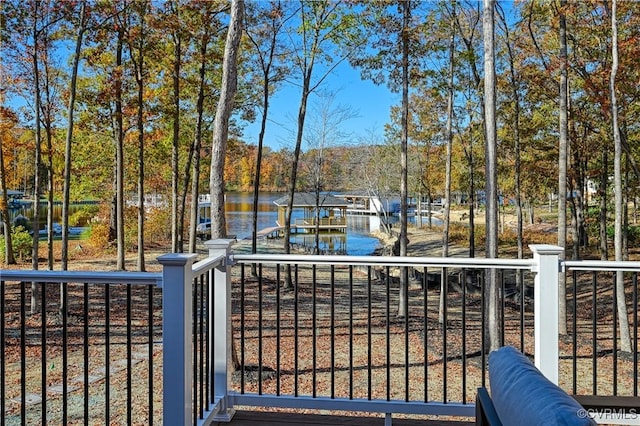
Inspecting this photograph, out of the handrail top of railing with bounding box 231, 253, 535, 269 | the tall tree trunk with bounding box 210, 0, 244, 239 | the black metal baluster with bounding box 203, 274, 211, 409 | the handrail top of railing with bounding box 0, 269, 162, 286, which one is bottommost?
the black metal baluster with bounding box 203, 274, 211, 409

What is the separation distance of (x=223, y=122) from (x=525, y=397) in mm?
4554

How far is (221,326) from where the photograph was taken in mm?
2605

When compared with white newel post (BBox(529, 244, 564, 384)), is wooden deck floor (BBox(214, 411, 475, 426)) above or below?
below

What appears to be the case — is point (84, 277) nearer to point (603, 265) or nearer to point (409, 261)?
point (409, 261)

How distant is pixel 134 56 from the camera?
12.0 m

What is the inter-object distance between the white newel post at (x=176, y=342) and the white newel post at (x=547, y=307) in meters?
1.74

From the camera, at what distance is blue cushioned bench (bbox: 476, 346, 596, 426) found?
2.76 ft

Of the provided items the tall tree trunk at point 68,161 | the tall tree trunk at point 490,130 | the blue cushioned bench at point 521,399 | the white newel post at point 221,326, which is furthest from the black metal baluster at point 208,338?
the tall tree trunk at point 68,161

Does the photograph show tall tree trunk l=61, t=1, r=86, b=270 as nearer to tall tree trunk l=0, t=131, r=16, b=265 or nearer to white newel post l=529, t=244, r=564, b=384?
tall tree trunk l=0, t=131, r=16, b=265

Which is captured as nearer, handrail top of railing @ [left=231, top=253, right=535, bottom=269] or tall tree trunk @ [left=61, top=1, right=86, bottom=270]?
handrail top of railing @ [left=231, top=253, right=535, bottom=269]

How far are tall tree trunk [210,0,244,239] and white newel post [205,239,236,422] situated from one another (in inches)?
98.1

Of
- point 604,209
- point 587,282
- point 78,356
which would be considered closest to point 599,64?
A: point 604,209

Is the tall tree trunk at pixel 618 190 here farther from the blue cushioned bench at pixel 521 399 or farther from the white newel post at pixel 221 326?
the blue cushioned bench at pixel 521 399

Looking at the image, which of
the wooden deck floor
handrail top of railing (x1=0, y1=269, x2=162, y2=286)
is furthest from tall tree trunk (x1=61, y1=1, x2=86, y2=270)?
the wooden deck floor
